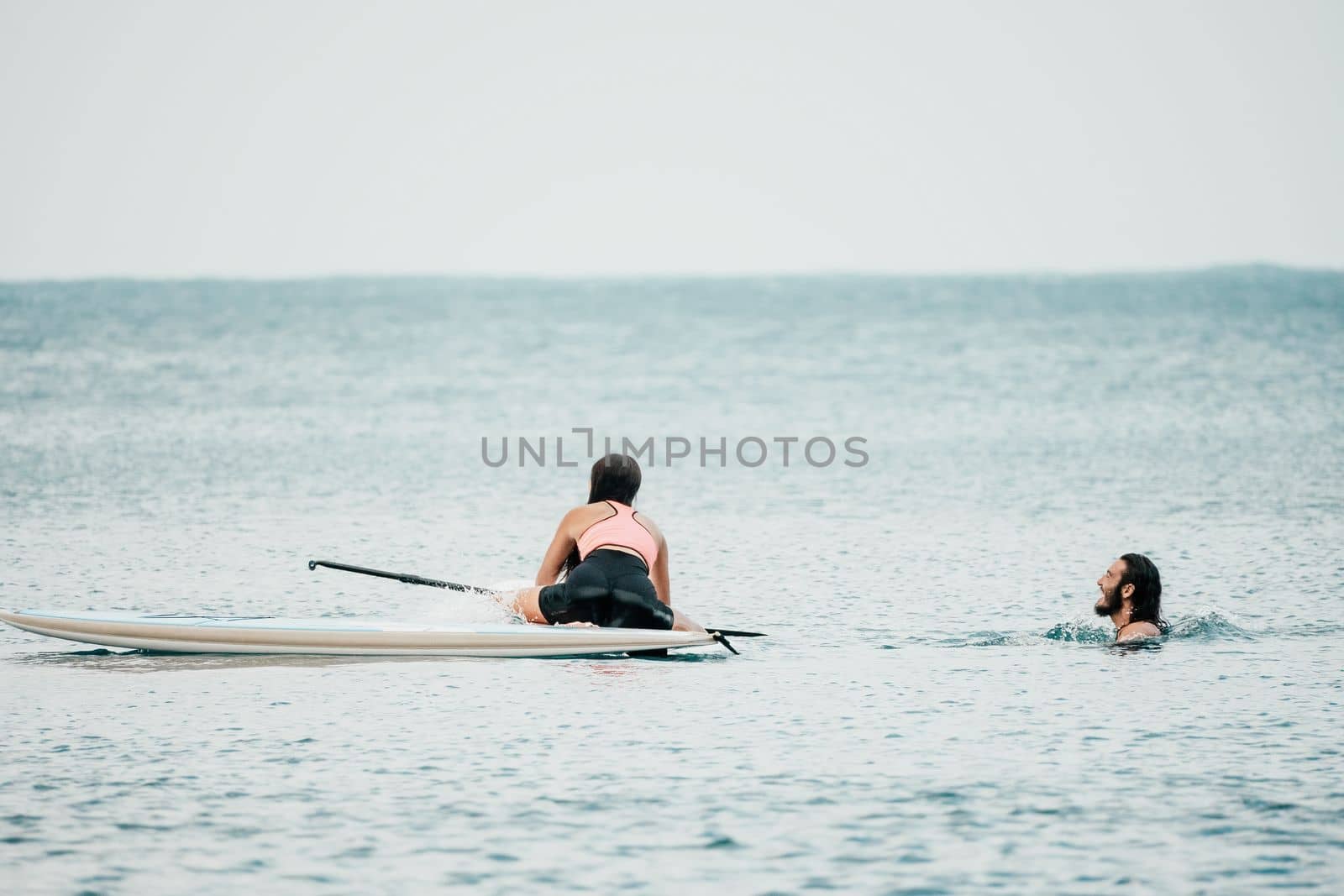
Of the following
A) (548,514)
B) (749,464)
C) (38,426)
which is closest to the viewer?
(548,514)

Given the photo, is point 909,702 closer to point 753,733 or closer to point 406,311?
point 753,733

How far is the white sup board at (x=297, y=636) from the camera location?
11531 mm

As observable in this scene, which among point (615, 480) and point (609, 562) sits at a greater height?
point (615, 480)

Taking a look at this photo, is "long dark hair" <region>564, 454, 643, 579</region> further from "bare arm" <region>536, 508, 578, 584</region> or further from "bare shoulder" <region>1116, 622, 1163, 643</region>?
"bare shoulder" <region>1116, 622, 1163, 643</region>

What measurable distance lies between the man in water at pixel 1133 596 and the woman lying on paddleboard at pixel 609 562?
10.8ft

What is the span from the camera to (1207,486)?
2458 centimetres

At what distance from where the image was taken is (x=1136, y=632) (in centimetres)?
1222

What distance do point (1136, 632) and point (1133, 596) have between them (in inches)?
10.4

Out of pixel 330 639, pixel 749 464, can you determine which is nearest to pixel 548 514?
pixel 749 464

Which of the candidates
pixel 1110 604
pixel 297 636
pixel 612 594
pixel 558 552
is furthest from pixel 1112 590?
pixel 297 636

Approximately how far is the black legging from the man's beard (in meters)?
3.34

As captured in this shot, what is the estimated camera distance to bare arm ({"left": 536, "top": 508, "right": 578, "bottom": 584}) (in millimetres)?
11266

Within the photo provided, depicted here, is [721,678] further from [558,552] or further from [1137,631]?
[1137,631]

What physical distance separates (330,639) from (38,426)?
89.3ft
